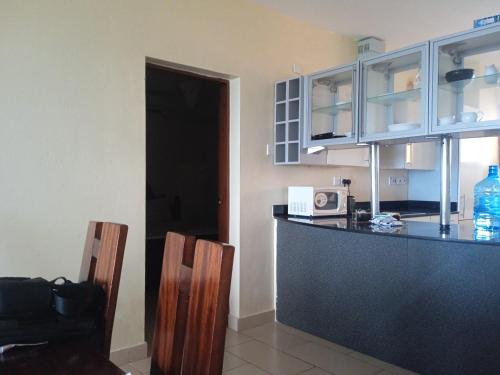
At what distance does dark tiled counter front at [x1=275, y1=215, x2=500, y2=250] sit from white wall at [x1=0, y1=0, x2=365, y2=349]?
53cm

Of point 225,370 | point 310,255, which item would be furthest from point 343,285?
point 225,370

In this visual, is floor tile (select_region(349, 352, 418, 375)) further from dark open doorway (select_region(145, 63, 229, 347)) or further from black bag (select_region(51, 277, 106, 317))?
dark open doorway (select_region(145, 63, 229, 347))

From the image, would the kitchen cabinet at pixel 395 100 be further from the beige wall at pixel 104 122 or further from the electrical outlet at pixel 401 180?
the electrical outlet at pixel 401 180

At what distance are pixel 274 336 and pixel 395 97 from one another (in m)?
2.01

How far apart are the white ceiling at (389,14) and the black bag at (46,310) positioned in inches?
110

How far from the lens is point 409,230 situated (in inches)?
98.6

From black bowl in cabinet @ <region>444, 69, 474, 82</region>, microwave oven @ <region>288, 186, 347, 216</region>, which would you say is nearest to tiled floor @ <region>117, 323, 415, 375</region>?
microwave oven @ <region>288, 186, 347, 216</region>

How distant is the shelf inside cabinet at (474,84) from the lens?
2.42 m

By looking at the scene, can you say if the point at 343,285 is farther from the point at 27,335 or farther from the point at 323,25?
the point at 323,25

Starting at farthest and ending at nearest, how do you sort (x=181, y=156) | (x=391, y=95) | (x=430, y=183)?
(x=181, y=156) < (x=430, y=183) < (x=391, y=95)

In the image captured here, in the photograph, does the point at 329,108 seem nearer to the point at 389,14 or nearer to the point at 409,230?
the point at 389,14

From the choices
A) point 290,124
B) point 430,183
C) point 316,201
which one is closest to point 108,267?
point 316,201

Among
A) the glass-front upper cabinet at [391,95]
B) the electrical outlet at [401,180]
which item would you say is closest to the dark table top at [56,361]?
the glass-front upper cabinet at [391,95]

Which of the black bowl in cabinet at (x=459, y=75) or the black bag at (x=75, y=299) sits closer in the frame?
the black bag at (x=75, y=299)
